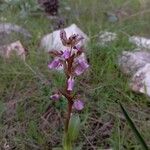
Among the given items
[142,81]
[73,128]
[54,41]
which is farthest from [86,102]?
[54,41]

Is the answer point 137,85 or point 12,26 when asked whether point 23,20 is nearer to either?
point 12,26

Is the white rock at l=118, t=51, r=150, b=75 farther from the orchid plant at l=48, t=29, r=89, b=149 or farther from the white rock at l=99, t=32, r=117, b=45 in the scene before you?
the orchid plant at l=48, t=29, r=89, b=149

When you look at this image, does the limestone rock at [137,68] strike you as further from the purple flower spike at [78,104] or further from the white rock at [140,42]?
the purple flower spike at [78,104]

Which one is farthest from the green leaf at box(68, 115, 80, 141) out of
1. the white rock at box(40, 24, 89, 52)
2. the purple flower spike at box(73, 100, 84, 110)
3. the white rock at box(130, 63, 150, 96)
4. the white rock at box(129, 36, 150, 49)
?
the white rock at box(129, 36, 150, 49)

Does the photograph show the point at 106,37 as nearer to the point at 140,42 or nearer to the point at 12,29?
the point at 140,42

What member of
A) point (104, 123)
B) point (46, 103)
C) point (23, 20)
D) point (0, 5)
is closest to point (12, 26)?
point (23, 20)
